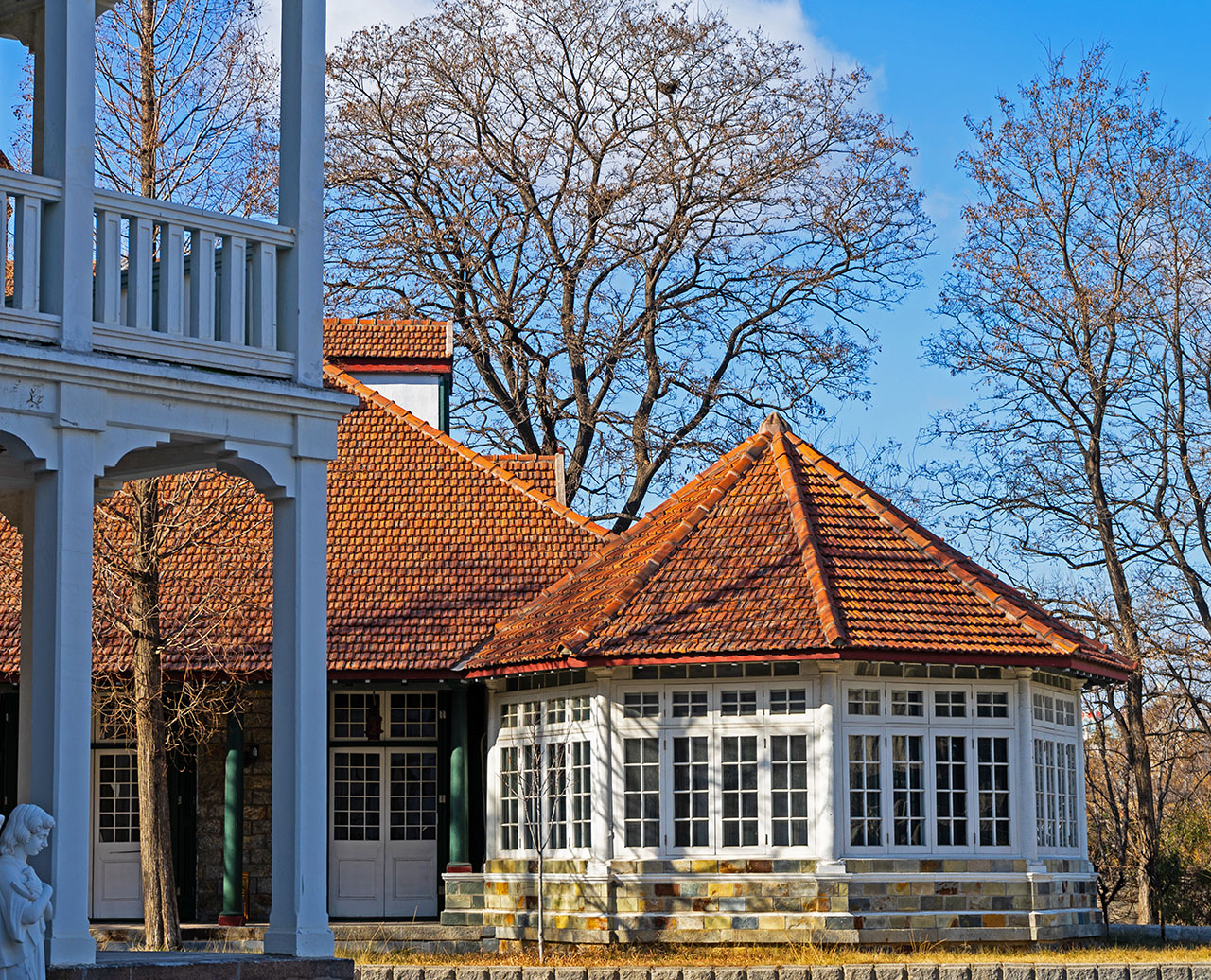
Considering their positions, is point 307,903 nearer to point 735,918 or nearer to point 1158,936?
point 735,918

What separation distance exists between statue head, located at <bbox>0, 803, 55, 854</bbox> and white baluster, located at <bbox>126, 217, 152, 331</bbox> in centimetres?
304

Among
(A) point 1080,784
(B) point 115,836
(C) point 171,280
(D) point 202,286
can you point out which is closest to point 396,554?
(B) point 115,836

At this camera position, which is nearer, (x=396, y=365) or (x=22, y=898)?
(x=22, y=898)

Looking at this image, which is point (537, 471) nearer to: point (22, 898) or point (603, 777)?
point (603, 777)

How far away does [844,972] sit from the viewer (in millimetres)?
16031

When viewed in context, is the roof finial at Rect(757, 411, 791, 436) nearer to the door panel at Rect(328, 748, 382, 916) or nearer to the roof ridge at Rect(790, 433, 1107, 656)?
the roof ridge at Rect(790, 433, 1107, 656)

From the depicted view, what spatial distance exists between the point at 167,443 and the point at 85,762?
7.16 ft

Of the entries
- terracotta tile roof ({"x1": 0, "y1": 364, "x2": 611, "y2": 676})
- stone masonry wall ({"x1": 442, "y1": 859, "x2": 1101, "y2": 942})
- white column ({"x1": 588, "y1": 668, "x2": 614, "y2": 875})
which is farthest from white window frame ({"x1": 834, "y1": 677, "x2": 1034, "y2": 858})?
terracotta tile roof ({"x1": 0, "y1": 364, "x2": 611, "y2": 676})

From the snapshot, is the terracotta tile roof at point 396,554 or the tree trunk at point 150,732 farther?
the terracotta tile roof at point 396,554

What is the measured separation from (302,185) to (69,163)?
5.17 feet

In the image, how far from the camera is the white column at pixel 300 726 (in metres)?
11.4

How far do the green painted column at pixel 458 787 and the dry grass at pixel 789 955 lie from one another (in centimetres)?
167

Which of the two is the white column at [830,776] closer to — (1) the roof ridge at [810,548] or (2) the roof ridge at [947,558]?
(1) the roof ridge at [810,548]

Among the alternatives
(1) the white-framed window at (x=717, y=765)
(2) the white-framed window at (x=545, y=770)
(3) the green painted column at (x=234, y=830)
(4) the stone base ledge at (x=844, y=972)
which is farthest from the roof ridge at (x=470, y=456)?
(4) the stone base ledge at (x=844, y=972)
